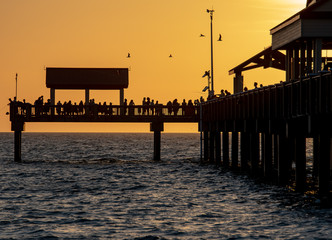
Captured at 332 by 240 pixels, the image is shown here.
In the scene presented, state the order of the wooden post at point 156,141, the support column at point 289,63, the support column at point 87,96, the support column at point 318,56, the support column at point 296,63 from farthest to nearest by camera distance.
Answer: the support column at point 87,96, the wooden post at point 156,141, the support column at point 289,63, the support column at point 296,63, the support column at point 318,56

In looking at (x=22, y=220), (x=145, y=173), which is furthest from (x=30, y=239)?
(x=145, y=173)

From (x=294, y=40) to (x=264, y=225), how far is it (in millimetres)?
16584

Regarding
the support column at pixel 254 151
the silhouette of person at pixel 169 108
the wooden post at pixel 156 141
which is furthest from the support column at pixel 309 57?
the wooden post at pixel 156 141

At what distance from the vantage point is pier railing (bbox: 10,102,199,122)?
181ft

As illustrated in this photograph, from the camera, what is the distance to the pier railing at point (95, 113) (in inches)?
2172

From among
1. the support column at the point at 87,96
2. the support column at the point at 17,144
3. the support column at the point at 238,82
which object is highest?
the support column at the point at 238,82

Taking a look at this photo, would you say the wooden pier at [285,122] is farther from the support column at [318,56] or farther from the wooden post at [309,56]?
the wooden post at [309,56]

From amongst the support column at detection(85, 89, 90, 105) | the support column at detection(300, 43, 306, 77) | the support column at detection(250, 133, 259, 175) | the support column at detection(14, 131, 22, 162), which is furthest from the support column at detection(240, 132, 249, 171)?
the support column at detection(14, 131, 22, 162)

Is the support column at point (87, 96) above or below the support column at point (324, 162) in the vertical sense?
above

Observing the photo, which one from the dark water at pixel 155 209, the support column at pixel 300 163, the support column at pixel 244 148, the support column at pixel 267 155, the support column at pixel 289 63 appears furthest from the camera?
the support column at pixel 289 63

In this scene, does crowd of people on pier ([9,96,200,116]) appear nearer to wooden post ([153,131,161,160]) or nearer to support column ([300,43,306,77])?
wooden post ([153,131,161,160])

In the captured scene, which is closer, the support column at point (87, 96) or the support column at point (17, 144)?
the support column at point (17, 144)

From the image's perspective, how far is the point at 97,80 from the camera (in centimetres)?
5862

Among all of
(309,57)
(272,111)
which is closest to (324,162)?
A: (272,111)
